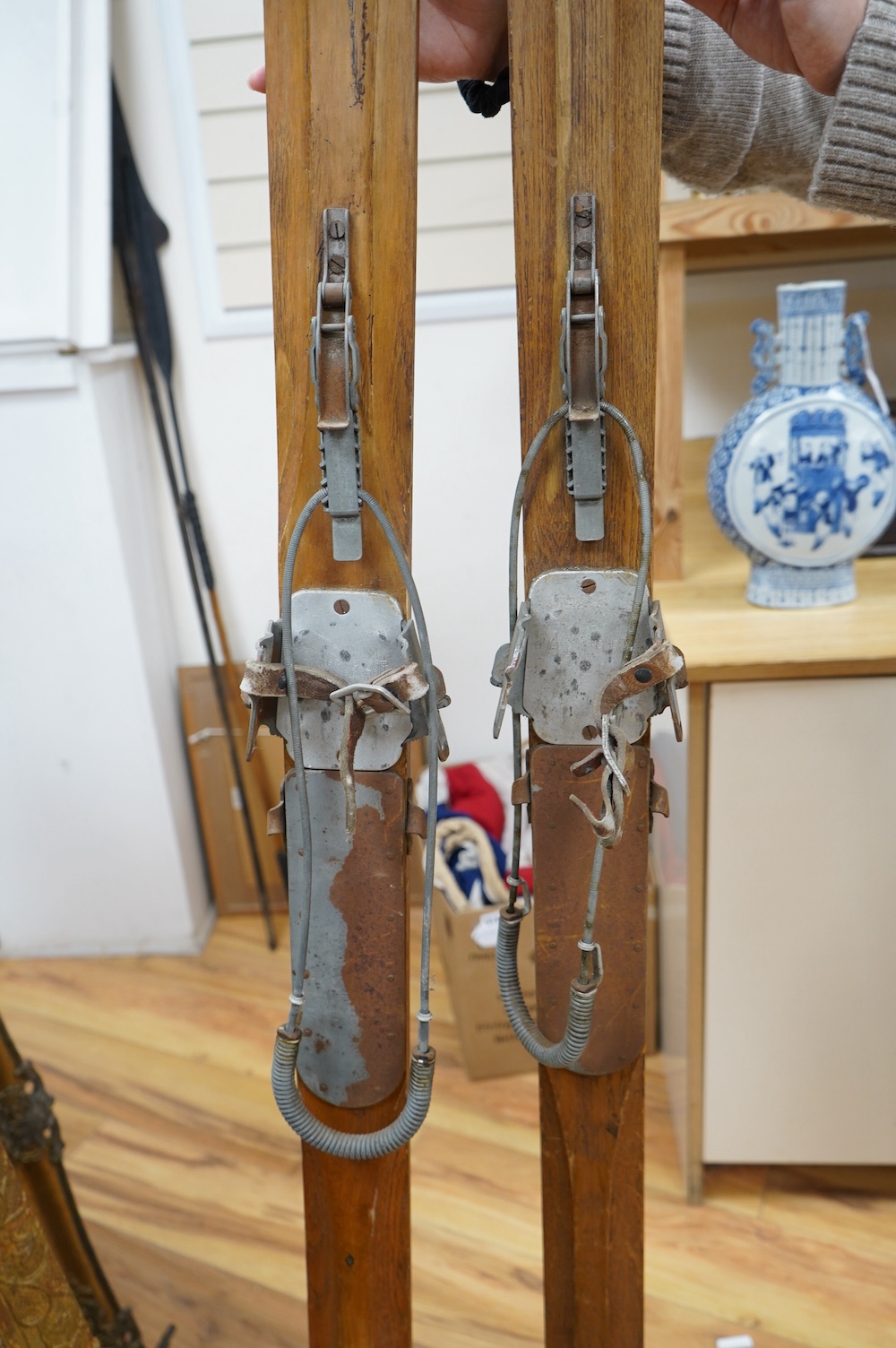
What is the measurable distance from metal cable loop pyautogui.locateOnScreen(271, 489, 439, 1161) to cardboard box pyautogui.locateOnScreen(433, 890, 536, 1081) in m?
0.78

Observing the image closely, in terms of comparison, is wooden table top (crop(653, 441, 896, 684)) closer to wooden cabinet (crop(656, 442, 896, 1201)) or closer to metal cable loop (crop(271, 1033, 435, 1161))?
wooden cabinet (crop(656, 442, 896, 1201))

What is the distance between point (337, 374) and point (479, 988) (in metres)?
1.11

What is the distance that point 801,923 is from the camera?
1.22 meters

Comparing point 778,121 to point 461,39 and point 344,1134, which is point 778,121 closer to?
point 461,39

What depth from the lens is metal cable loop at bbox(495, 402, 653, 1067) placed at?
645 millimetres

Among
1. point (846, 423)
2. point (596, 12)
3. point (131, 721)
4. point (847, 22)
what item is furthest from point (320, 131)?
point (131, 721)

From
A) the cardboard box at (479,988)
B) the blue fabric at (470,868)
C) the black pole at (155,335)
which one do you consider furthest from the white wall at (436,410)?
the cardboard box at (479,988)

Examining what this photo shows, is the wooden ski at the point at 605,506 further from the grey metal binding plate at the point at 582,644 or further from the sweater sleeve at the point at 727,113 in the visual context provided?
the sweater sleeve at the point at 727,113

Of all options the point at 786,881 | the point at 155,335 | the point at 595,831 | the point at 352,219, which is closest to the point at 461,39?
the point at 352,219

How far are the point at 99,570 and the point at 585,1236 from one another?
1.31 meters

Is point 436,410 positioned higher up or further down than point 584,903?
higher up

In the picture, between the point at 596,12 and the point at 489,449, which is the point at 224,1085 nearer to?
the point at 489,449

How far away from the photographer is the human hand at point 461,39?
689 millimetres

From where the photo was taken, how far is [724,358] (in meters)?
1.70
